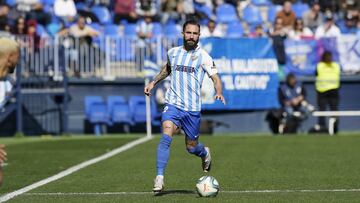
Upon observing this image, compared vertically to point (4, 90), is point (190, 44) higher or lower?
higher

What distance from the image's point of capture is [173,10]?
103 ft

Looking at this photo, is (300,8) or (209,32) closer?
(209,32)

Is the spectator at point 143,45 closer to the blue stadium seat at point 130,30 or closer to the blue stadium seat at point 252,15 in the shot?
the blue stadium seat at point 130,30

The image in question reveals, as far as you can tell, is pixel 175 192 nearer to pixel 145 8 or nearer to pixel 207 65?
pixel 207 65

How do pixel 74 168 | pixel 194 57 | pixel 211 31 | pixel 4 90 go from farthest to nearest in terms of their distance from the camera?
pixel 211 31 < pixel 4 90 < pixel 74 168 < pixel 194 57

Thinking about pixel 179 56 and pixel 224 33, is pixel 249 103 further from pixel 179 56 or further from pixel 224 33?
pixel 179 56

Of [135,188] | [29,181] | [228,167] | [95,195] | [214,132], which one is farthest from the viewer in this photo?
[214,132]

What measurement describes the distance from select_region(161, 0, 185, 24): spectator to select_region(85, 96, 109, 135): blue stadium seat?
514 cm

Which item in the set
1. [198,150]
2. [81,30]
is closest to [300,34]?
[81,30]

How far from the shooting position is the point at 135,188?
12586 millimetres

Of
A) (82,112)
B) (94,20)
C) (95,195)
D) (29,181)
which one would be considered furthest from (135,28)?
(95,195)

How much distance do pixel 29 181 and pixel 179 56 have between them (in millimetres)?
3118

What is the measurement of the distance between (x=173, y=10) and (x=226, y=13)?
67.6 inches

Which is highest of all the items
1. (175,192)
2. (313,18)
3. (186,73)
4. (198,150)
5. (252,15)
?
(252,15)
